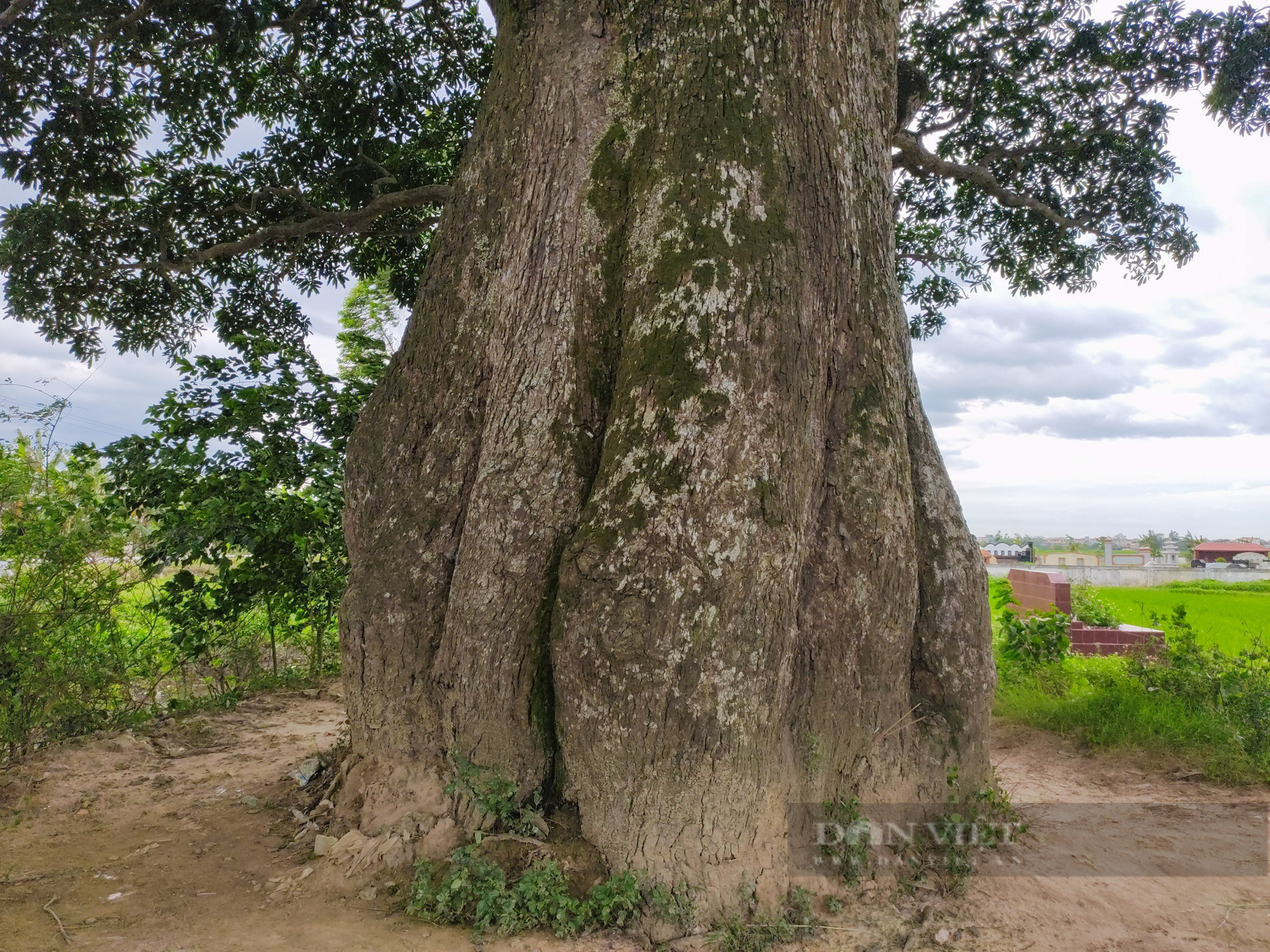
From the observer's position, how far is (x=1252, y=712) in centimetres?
525

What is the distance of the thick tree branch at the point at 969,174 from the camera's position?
6371mm

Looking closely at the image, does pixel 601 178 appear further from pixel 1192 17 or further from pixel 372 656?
pixel 1192 17

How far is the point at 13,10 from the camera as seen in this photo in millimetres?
5074

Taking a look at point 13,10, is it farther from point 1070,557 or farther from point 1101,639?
point 1070,557

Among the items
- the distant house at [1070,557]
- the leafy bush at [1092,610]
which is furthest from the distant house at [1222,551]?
the leafy bush at [1092,610]

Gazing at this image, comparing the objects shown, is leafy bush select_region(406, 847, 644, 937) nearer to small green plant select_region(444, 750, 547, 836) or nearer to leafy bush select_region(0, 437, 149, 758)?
small green plant select_region(444, 750, 547, 836)

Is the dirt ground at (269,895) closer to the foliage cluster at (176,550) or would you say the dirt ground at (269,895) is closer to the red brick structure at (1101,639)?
the foliage cluster at (176,550)

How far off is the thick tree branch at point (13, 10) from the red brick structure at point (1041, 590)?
931 centimetres

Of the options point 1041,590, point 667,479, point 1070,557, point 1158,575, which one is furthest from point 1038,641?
point 1070,557

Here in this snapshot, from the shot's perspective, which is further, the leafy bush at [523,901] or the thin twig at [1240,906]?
the thin twig at [1240,906]

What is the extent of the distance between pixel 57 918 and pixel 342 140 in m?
5.73

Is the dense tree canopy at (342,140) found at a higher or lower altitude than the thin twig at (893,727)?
higher

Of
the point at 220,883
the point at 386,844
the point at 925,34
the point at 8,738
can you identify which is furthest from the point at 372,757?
the point at 925,34

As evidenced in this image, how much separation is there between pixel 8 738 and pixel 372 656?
2797 mm
